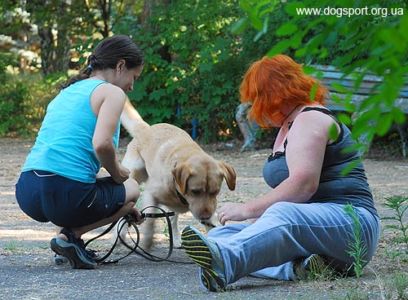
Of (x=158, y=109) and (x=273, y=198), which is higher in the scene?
(x=273, y=198)

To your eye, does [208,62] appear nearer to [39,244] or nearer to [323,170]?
[39,244]

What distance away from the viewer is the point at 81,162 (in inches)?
198

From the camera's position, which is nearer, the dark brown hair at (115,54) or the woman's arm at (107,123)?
the woman's arm at (107,123)

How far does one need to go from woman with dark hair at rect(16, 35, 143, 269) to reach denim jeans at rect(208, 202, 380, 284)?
79 cm

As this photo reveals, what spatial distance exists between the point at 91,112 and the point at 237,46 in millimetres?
10573

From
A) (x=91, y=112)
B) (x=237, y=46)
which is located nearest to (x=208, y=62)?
(x=237, y=46)

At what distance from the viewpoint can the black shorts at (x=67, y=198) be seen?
4984mm

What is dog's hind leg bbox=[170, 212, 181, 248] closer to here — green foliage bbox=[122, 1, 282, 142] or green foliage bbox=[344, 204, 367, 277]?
green foliage bbox=[344, 204, 367, 277]

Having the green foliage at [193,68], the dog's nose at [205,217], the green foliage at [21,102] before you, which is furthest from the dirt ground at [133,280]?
the green foliage at [21,102]

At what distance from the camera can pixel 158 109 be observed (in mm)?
16031

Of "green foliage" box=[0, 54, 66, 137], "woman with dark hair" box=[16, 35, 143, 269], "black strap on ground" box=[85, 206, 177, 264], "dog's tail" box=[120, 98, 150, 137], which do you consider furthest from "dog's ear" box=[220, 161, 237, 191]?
"green foliage" box=[0, 54, 66, 137]

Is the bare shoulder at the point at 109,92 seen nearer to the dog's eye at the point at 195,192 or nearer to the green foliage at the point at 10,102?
the dog's eye at the point at 195,192

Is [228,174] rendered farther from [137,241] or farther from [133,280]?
[133,280]

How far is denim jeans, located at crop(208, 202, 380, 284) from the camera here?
4.20m
